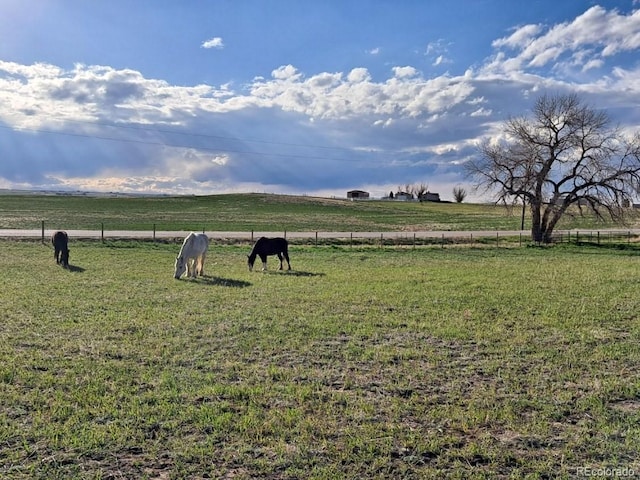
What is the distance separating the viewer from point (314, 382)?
6.23 m

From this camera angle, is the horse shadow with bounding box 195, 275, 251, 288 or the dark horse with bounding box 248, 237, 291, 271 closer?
the horse shadow with bounding box 195, 275, 251, 288

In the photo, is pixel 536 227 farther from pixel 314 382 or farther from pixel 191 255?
pixel 314 382

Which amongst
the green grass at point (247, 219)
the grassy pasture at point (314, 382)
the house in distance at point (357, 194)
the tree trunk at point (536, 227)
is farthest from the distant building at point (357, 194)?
the grassy pasture at point (314, 382)

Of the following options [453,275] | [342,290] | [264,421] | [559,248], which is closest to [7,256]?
[342,290]

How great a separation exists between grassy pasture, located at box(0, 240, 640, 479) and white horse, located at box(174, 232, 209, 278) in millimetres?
2285

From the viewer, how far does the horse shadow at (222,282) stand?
1411 cm

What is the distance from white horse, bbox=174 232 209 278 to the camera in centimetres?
1534

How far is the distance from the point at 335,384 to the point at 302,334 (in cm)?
240

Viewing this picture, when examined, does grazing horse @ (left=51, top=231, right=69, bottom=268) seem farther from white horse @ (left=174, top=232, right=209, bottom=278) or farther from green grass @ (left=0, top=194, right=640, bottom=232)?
green grass @ (left=0, top=194, right=640, bottom=232)

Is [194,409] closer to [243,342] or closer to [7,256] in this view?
[243,342]

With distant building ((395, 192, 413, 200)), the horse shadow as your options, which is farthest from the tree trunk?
distant building ((395, 192, 413, 200))

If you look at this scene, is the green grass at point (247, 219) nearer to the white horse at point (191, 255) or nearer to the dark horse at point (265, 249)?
the dark horse at point (265, 249)

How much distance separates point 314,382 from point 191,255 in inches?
404

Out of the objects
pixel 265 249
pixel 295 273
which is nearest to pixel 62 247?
pixel 265 249
